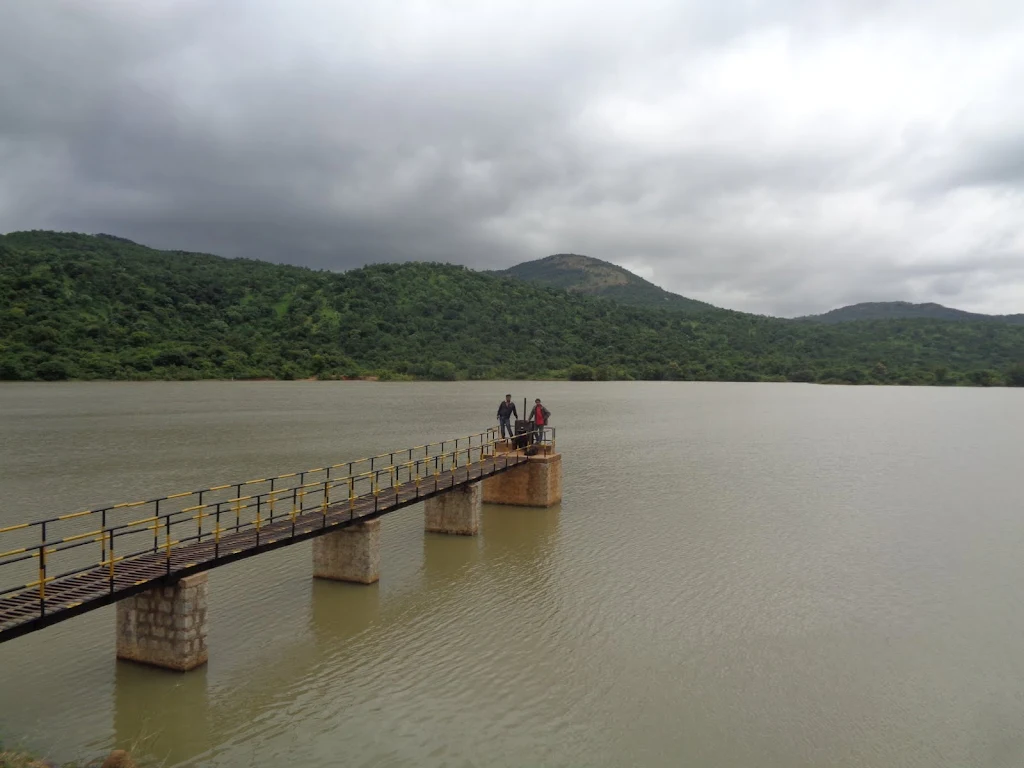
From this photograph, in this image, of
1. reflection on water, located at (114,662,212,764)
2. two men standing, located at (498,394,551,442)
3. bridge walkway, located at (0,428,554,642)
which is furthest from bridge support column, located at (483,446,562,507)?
reflection on water, located at (114,662,212,764)

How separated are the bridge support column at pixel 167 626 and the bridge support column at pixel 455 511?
812 cm

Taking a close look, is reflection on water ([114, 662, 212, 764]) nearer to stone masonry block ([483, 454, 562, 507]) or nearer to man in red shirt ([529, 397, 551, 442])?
stone masonry block ([483, 454, 562, 507])

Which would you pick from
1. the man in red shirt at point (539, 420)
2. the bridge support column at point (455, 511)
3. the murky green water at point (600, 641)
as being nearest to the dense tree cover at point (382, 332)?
the murky green water at point (600, 641)

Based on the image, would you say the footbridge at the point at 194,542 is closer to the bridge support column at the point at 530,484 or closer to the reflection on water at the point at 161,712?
the bridge support column at the point at 530,484

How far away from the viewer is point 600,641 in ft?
36.3

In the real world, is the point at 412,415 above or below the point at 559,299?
below

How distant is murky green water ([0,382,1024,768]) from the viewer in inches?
322

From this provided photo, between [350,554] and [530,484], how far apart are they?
27.4 ft

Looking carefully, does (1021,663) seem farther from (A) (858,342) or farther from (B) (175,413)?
(A) (858,342)

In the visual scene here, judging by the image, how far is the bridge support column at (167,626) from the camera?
9125 millimetres

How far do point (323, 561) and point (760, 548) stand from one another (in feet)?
34.4

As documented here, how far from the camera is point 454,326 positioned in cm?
10719

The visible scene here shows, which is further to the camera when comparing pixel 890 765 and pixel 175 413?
pixel 175 413

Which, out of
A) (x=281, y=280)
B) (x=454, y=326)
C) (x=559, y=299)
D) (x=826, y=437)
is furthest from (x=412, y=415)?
(x=559, y=299)
